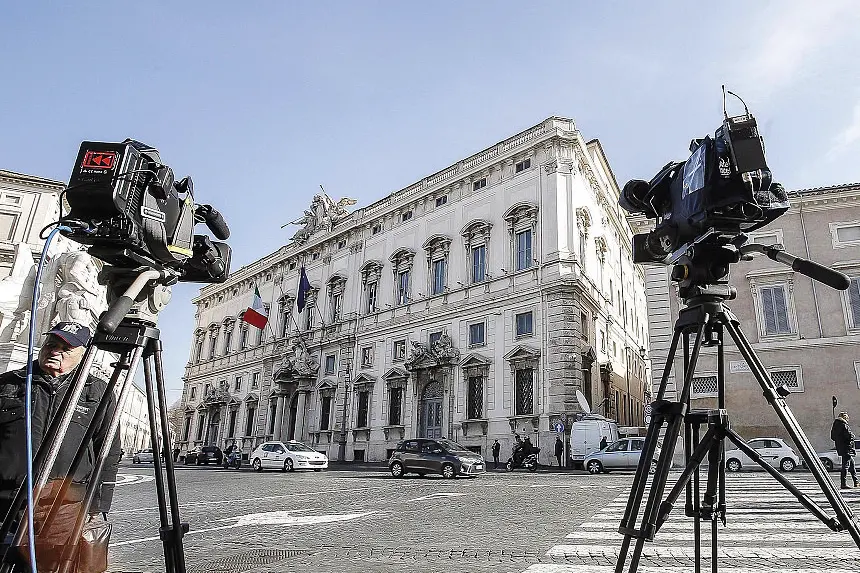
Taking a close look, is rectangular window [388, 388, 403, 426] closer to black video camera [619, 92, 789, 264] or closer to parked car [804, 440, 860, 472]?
parked car [804, 440, 860, 472]

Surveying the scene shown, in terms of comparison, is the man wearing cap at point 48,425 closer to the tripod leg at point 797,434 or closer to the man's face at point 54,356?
the man's face at point 54,356

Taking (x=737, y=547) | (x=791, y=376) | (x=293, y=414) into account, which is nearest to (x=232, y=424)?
(x=293, y=414)

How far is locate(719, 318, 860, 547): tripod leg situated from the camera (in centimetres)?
218

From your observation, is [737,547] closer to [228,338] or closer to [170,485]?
[170,485]

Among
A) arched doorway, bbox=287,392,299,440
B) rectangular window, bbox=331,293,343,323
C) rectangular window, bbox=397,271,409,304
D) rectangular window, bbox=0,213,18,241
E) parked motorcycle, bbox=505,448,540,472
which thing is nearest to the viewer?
rectangular window, bbox=0,213,18,241

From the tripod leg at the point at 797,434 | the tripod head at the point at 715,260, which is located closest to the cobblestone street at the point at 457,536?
the tripod leg at the point at 797,434

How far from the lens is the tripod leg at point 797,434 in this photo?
2.18 meters

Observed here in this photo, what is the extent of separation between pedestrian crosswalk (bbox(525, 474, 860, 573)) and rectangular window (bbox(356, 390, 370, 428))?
27.7m

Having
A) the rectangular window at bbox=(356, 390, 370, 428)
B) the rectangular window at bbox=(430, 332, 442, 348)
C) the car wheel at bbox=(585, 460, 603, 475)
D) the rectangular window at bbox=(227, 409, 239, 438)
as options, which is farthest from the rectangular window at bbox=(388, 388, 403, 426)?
the rectangular window at bbox=(227, 409, 239, 438)

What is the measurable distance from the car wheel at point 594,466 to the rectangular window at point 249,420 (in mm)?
31143

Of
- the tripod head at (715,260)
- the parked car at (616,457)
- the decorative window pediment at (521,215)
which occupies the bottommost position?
the parked car at (616,457)

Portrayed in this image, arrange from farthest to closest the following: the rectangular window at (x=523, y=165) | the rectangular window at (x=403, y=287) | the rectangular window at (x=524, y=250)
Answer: the rectangular window at (x=403, y=287), the rectangular window at (x=523, y=165), the rectangular window at (x=524, y=250)

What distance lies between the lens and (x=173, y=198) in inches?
110

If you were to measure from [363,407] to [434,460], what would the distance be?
15.3 m
